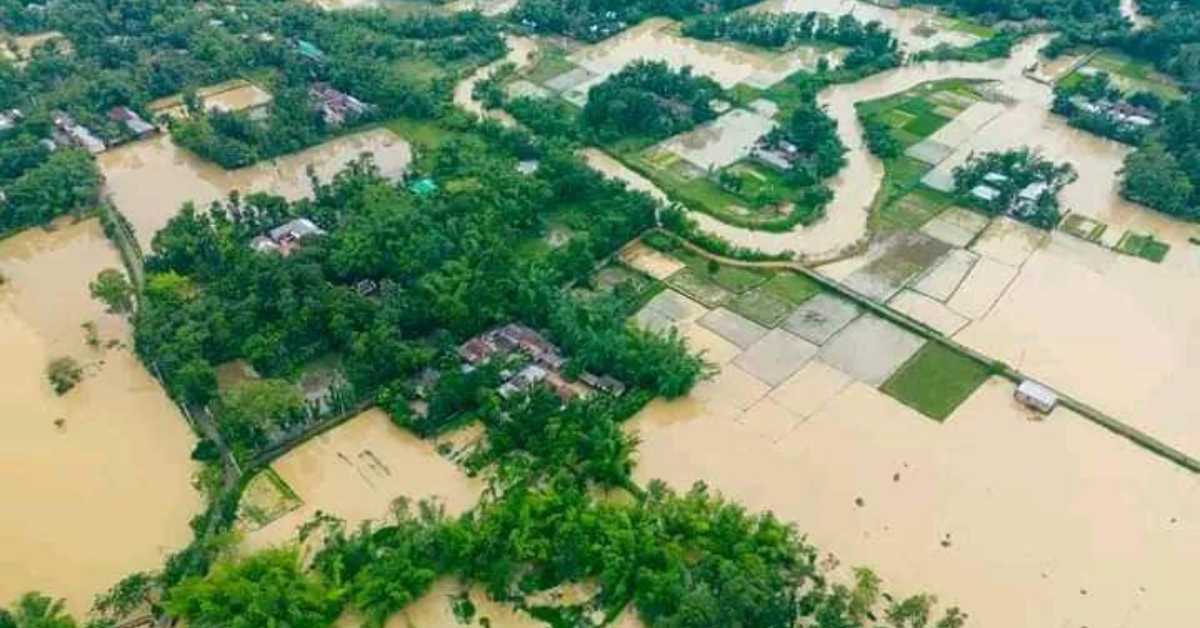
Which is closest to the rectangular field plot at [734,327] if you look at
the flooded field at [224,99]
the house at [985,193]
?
the house at [985,193]

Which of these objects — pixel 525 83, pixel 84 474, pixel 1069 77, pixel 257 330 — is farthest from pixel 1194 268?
pixel 84 474

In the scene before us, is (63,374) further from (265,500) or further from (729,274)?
(729,274)

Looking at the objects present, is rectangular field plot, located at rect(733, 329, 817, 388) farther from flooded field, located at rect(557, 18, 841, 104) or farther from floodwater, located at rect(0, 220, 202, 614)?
flooded field, located at rect(557, 18, 841, 104)

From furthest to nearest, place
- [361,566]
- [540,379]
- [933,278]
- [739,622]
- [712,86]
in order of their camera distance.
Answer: [712,86]
[933,278]
[540,379]
[361,566]
[739,622]

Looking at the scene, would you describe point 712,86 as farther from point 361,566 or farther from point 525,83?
point 361,566

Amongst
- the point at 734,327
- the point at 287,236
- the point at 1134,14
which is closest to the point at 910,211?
the point at 734,327

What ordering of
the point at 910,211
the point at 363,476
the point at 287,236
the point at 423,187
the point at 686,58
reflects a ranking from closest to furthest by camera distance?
the point at 363,476
the point at 287,236
the point at 423,187
the point at 910,211
the point at 686,58

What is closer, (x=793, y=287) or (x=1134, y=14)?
(x=793, y=287)
